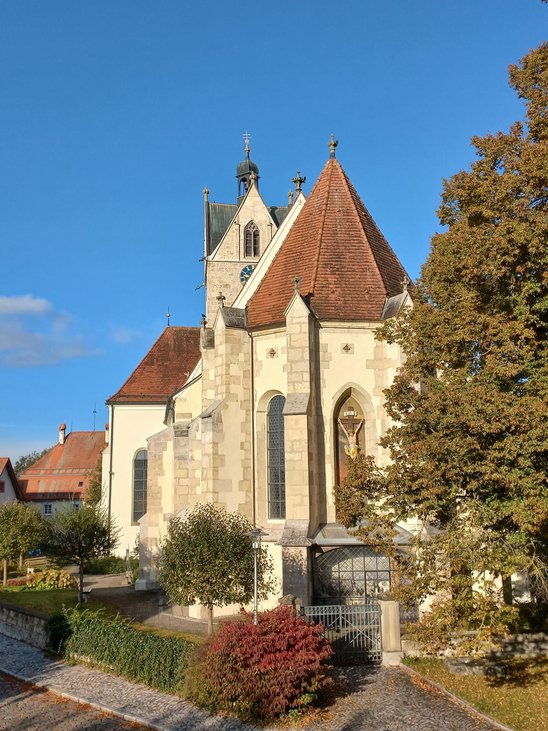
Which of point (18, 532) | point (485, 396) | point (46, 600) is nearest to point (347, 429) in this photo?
point (485, 396)

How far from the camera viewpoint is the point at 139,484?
35719mm

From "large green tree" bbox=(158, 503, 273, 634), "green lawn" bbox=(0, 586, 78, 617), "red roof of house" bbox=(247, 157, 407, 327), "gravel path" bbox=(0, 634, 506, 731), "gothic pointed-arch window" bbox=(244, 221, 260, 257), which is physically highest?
"gothic pointed-arch window" bbox=(244, 221, 260, 257)

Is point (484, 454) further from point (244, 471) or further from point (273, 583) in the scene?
point (244, 471)

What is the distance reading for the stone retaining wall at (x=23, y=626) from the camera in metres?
17.4

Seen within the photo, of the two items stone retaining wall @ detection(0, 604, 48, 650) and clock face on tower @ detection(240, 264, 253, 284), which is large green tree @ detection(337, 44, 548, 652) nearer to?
stone retaining wall @ detection(0, 604, 48, 650)

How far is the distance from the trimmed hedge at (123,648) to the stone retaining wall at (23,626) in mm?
637

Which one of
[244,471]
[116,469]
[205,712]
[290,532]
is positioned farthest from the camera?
[116,469]

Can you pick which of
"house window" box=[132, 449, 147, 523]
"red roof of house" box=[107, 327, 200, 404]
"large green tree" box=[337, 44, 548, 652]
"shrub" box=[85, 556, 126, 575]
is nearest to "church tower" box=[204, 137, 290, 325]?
"red roof of house" box=[107, 327, 200, 404]

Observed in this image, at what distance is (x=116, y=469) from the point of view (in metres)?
35.4

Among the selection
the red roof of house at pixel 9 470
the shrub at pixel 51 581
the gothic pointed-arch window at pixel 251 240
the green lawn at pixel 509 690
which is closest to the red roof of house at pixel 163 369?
the gothic pointed-arch window at pixel 251 240

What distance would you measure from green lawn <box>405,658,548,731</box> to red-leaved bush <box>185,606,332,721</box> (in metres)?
2.74

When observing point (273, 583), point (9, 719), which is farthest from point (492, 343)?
point (9, 719)

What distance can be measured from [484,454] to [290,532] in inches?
265

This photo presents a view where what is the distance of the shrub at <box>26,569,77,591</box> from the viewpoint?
2742cm
